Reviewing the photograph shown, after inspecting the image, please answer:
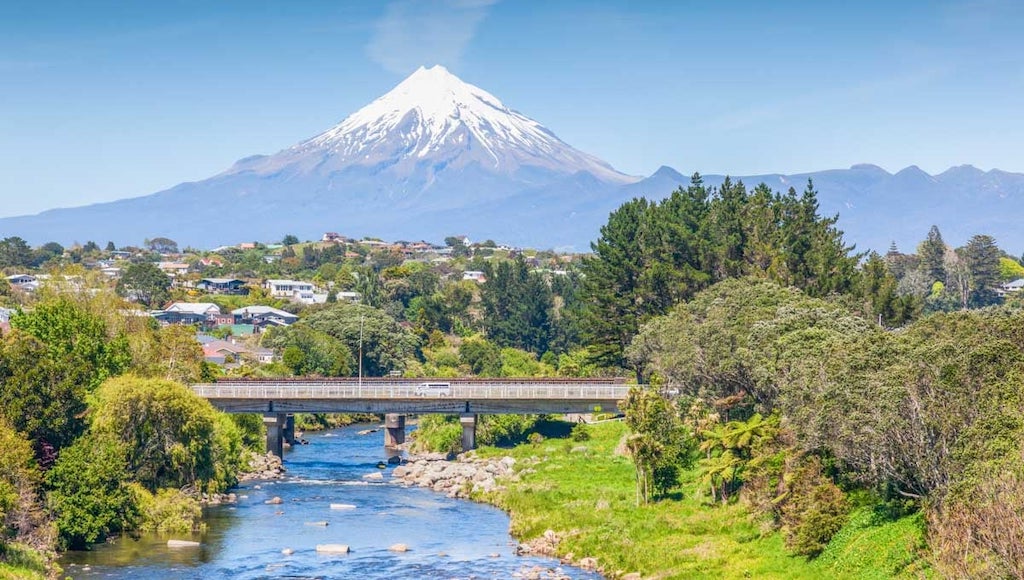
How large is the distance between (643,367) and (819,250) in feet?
63.4

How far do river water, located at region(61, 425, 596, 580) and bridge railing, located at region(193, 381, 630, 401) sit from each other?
1070 centimetres

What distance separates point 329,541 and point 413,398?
35.5m

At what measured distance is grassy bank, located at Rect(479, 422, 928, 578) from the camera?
55219 millimetres

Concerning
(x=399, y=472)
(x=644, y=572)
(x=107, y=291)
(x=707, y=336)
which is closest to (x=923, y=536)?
(x=644, y=572)

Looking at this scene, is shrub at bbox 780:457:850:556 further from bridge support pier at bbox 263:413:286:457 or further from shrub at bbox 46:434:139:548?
bridge support pier at bbox 263:413:286:457

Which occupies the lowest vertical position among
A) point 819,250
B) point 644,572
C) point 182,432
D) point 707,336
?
point 644,572

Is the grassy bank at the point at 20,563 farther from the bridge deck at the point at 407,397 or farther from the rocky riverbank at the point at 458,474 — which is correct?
the bridge deck at the point at 407,397

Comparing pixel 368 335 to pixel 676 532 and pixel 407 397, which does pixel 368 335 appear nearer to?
pixel 407 397

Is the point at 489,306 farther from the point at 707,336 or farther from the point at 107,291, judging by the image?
the point at 707,336

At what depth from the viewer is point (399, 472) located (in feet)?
331

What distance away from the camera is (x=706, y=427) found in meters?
79.0

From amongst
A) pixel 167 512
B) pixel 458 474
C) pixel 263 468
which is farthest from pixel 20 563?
pixel 458 474

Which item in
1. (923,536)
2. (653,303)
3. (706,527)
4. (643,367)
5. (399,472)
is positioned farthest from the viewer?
(653,303)

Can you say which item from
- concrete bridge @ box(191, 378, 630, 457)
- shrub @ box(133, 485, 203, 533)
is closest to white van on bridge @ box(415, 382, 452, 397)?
concrete bridge @ box(191, 378, 630, 457)
